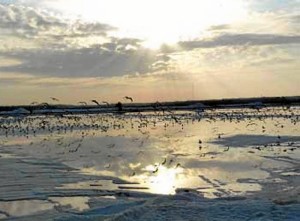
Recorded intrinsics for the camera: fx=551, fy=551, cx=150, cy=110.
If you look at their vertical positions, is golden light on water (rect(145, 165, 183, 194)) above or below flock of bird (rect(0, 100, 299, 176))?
below

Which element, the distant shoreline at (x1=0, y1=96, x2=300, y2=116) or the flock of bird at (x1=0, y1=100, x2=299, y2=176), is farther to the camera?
the distant shoreline at (x1=0, y1=96, x2=300, y2=116)

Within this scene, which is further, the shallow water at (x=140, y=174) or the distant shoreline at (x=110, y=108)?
the distant shoreline at (x=110, y=108)

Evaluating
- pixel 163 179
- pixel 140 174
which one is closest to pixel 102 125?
pixel 140 174

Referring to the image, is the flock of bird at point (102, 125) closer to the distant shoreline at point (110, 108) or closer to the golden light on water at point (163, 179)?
the golden light on water at point (163, 179)

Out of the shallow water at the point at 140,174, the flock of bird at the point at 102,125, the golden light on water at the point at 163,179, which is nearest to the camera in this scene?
the shallow water at the point at 140,174

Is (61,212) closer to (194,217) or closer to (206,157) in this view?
(194,217)

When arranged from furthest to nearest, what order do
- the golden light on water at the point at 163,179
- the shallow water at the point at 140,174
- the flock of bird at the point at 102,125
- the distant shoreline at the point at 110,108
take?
the distant shoreline at the point at 110,108, the flock of bird at the point at 102,125, the golden light on water at the point at 163,179, the shallow water at the point at 140,174

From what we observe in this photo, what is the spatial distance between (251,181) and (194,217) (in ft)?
14.8

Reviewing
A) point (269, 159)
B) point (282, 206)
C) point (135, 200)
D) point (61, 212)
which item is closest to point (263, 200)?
point (282, 206)

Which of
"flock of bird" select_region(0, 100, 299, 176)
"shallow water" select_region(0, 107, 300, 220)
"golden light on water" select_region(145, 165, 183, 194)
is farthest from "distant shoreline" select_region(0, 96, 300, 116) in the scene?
"golden light on water" select_region(145, 165, 183, 194)

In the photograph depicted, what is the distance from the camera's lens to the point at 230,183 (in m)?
14.3

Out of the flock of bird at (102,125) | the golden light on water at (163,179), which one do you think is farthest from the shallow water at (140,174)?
the flock of bird at (102,125)

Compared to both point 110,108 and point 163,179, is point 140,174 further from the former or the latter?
point 110,108

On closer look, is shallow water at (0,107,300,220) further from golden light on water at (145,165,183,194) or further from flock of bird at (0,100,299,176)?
flock of bird at (0,100,299,176)
